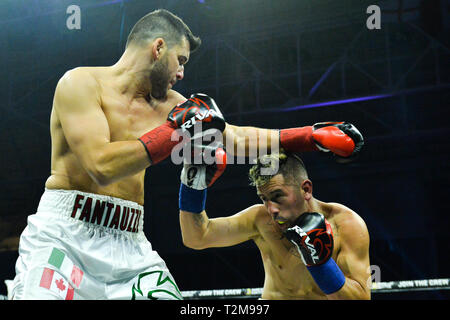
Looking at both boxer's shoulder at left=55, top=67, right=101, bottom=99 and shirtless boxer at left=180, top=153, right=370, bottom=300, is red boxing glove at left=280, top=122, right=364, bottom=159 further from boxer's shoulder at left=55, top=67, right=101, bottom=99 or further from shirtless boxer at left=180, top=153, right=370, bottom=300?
boxer's shoulder at left=55, top=67, right=101, bottom=99

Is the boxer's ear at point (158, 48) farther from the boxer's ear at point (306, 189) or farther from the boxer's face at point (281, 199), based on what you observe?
the boxer's ear at point (306, 189)

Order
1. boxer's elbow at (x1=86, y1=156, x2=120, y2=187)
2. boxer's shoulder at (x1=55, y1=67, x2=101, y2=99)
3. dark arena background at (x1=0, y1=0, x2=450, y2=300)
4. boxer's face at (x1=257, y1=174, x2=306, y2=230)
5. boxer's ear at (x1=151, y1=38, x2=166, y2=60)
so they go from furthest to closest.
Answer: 1. dark arena background at (x1=0, y1=0, x2=450, y2=300)
2. boxer's face at (x1=257, y1=174, x2=306, y2=230)
3. boxer's ear at (x1=151, y1=38, x2=166, y2=60)
4. boxer's shoulder at (x1=55, y1=67, x2=101, y2=99)
5. boxer's elbow at (x1=86, y1=156, x2=120, y2=187)

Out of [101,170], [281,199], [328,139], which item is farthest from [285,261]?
[101,170]

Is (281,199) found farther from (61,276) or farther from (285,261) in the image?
(61,276)

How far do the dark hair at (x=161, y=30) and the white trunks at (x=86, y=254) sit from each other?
0.77m

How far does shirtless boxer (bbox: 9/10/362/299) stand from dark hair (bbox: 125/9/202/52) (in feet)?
0.24

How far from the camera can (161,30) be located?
2262mm

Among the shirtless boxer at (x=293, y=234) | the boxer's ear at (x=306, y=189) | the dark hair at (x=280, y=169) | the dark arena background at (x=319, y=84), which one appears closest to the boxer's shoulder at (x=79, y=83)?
the shirtless boxer at (x=293, y=234)

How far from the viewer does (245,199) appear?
5.92 m

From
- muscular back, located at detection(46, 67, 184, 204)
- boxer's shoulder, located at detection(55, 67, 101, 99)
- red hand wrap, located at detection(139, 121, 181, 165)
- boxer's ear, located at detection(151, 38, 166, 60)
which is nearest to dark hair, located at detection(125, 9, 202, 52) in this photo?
boxer's ear, located at detection(151, 38, 166, 60)

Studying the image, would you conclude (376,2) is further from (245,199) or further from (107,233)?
(107,233)

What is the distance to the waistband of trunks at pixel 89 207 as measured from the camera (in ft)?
6.22

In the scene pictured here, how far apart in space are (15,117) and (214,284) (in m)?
3.09

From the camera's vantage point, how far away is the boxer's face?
2494mm
